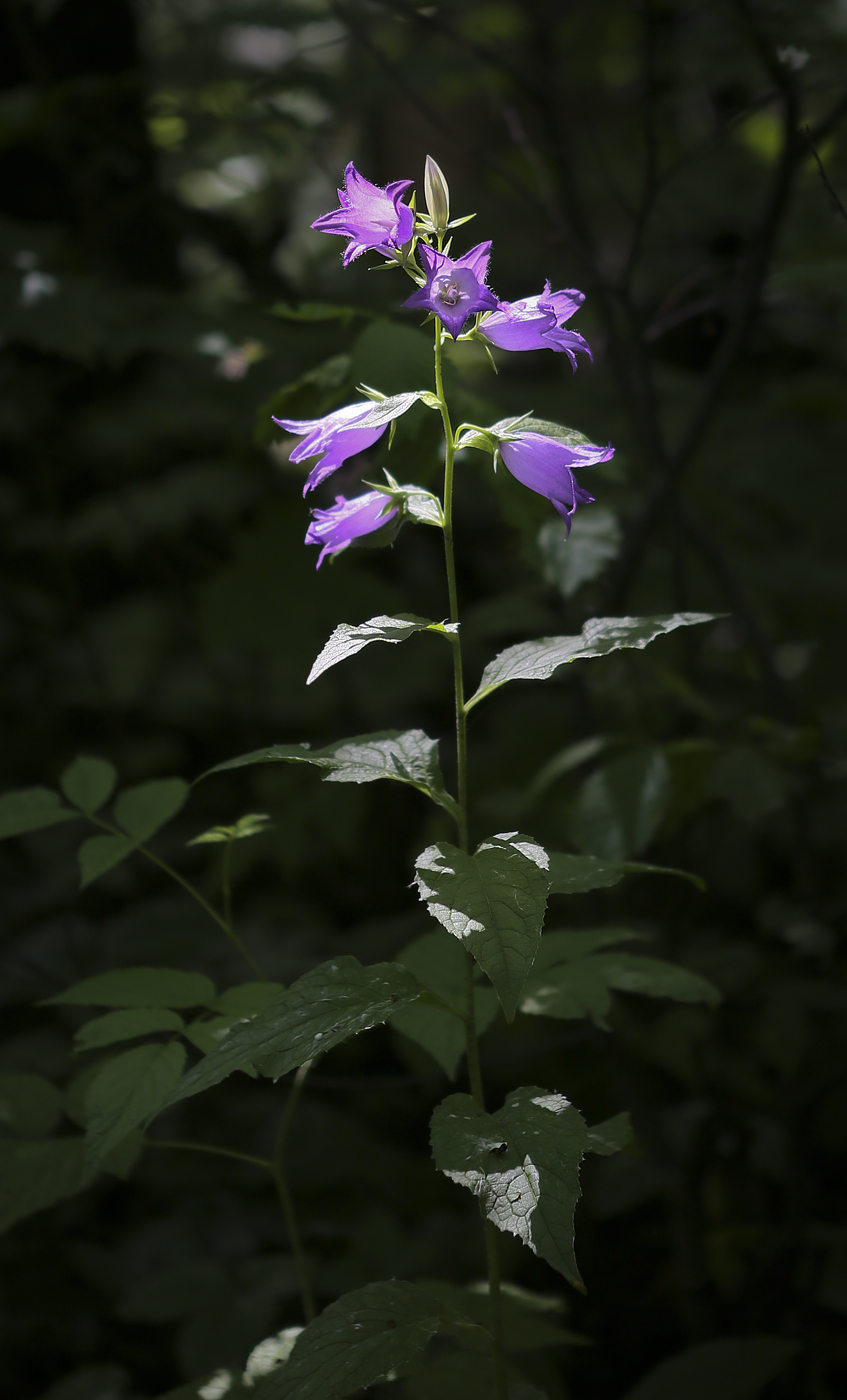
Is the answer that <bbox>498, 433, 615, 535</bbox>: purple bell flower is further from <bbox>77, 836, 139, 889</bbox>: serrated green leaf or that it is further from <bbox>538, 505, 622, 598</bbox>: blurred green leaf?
<bbox>77, 836, 139, 889</bbox>: serrated green leaf

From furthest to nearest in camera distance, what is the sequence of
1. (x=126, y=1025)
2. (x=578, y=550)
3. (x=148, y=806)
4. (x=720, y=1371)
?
(x=578, y=550)
(x=720, y=1371)
(x=148, y=806)
(x=126, y=1025)

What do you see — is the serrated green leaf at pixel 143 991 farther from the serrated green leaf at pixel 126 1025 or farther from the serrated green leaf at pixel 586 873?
the serrated green leaf at pixel 586 873

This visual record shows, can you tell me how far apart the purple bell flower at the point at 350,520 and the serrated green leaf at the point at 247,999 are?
1.73 ft

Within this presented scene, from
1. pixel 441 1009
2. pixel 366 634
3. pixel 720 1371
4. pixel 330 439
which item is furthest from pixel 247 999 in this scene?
pixel 720 1371

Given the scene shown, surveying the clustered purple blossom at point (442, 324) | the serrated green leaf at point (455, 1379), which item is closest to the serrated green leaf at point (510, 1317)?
the serrated green leaf at point (455, 1379)

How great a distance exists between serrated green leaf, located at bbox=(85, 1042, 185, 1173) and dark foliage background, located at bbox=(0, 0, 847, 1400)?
626 mm

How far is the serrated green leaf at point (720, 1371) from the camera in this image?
1484 mm

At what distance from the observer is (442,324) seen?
95 cm

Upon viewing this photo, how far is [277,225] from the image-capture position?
3.13m

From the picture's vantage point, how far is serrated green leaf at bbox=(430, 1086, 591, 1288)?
792 millimetres

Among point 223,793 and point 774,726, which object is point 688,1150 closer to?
point 774,726

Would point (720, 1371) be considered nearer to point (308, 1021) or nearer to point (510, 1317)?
point (510, 1317)

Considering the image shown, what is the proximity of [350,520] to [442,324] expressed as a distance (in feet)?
0.76

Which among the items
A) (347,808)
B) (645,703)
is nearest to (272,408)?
(645,703)
